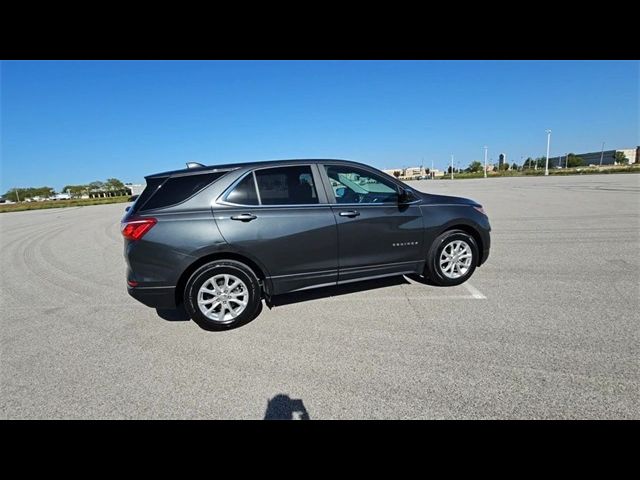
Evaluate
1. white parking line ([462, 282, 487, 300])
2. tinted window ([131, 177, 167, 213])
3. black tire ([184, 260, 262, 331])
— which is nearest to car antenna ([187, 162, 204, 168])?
tinted window ([131, 177, 167, 213])

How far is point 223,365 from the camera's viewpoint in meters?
2.72

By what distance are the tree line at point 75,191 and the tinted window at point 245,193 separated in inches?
4085

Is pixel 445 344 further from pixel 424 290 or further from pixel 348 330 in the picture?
pixel 424 290

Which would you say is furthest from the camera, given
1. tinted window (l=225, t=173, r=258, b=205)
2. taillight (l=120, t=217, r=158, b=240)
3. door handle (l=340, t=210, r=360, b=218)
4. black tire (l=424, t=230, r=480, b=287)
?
black tire (l=424, t=230, r=480, b=287)

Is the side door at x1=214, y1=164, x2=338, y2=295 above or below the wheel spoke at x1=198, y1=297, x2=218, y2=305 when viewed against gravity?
above

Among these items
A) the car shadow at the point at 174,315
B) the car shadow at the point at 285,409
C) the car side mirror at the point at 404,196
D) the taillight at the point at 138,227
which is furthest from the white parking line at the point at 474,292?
the taillight at the point at 138,227

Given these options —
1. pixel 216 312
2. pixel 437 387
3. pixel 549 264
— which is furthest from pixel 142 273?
pixel 549 264

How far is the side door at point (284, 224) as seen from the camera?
333 cm

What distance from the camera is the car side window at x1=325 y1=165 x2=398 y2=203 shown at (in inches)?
151

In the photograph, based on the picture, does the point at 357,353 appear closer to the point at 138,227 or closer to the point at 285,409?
the point at 285,409

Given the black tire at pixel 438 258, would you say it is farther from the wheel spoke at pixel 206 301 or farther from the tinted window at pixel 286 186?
the wheel spoke at pixel 206 301

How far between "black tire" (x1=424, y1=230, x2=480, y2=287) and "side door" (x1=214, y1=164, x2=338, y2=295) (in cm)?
144

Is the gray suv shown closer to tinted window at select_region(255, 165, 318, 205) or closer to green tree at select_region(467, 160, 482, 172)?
tinted window at select_region(255, 165, 318, 205)
